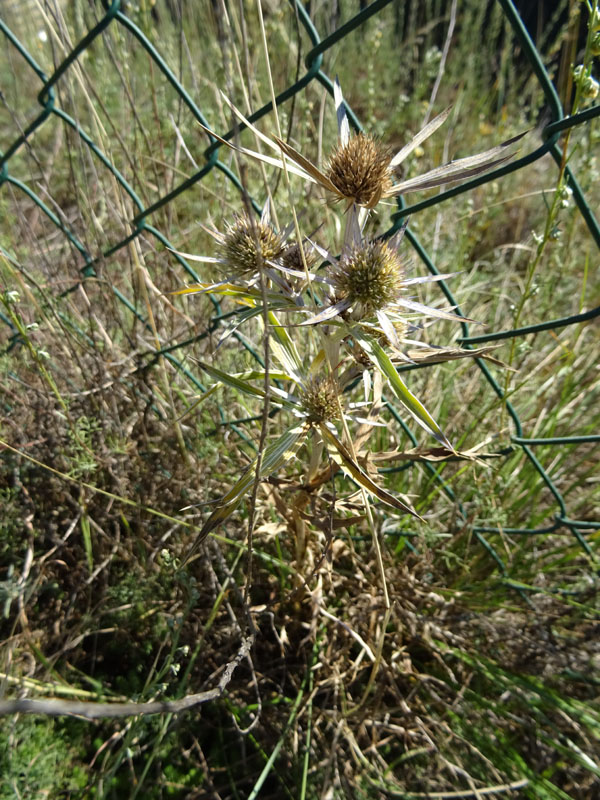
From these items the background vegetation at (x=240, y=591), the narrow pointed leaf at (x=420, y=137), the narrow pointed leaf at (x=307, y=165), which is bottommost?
the background vegetation at (x=240, y=591)

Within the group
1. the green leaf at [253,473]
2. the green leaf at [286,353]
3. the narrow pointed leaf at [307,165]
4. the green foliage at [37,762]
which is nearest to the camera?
the narrow pointed leaf at [307,165]

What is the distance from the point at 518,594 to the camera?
4.37ft

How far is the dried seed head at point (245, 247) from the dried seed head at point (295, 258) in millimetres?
16

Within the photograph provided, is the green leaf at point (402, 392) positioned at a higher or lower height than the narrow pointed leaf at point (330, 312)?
lower

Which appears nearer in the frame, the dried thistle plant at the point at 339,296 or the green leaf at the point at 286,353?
the dried thistle plant at the point at 339,296

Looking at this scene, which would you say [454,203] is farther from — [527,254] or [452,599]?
[452,599]

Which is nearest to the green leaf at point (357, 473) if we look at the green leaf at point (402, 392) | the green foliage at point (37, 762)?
the green leaf at point (402, 392)

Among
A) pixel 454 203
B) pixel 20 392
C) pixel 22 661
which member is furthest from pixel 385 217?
pixel 22 661

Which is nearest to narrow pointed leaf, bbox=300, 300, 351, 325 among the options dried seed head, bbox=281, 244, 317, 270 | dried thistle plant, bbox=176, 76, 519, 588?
dried thistle plant, bbox=176, 76, 519, 588

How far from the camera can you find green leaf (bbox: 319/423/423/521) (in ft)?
2.44

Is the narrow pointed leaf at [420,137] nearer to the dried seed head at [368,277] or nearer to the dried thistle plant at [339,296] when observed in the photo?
the dried thistle plant at [339,296]

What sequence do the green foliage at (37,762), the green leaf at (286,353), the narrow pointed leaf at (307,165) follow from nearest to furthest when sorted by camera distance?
the narrow pointed leaf at (307,165) → the green leaf at (286,353) → the green foliage at (37,762)

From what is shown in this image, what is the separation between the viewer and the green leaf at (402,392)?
2.29 ft

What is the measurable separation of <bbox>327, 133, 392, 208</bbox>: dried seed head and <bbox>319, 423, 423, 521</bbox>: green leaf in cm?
32
